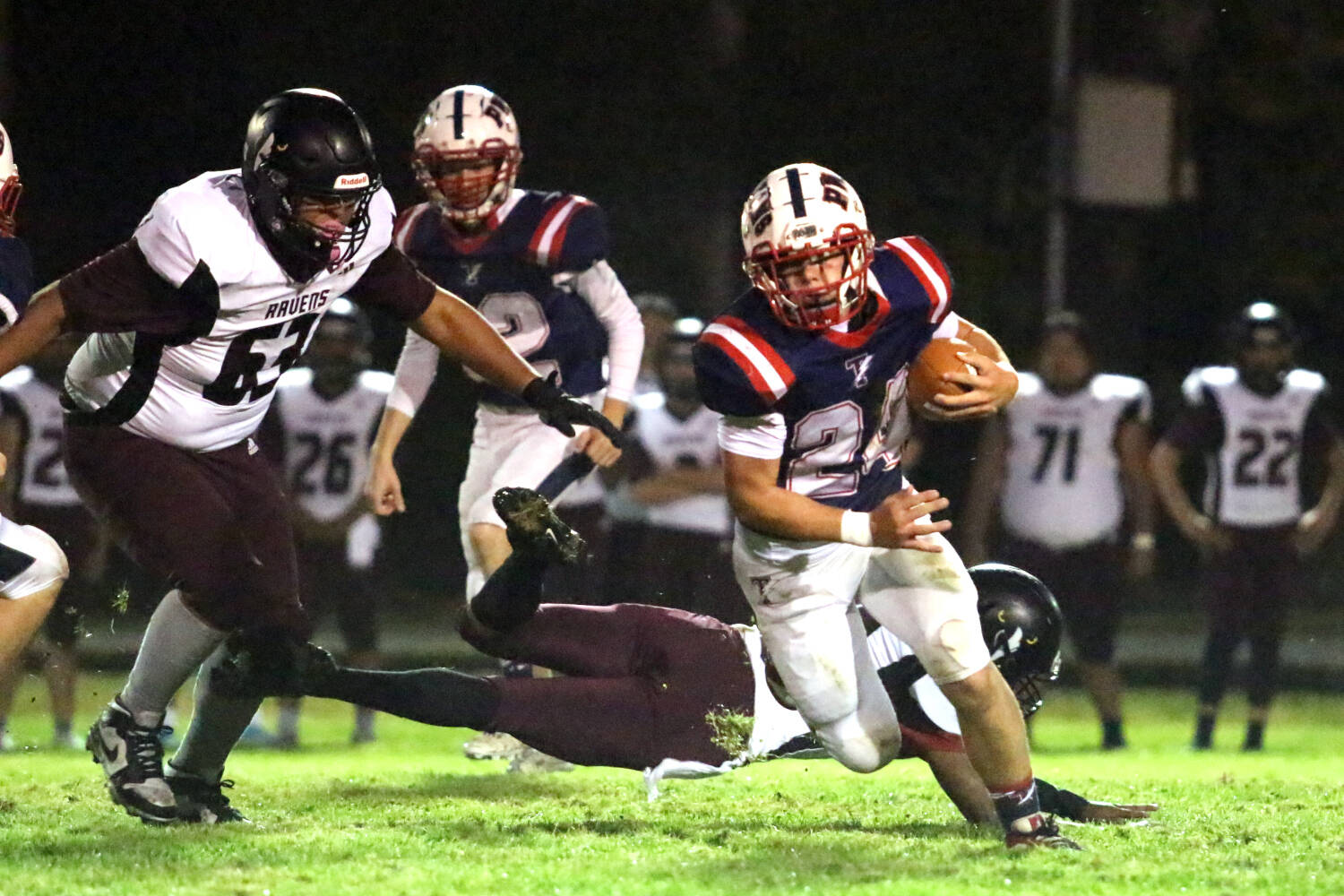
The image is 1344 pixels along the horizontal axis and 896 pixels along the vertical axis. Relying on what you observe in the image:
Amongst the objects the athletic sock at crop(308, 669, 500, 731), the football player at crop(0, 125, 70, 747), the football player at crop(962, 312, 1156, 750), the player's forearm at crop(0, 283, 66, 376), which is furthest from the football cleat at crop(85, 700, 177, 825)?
the football player at crop(962, 312, 1156, 750)

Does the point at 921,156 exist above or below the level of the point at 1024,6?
below

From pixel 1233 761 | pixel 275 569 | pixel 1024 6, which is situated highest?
pixel 1024 6

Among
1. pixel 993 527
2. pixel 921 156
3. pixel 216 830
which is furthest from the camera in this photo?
pixel 921 156

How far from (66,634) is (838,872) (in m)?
4.70

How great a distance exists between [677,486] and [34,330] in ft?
12.8

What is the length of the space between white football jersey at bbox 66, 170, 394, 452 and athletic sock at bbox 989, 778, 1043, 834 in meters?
1.96

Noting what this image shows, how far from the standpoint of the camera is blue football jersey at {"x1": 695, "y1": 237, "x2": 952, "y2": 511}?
446 centimetres

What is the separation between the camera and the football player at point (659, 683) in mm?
4766

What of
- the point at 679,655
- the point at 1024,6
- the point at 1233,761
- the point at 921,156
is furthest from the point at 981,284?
the point at 679,655

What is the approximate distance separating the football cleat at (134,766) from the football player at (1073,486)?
4040 millimetres

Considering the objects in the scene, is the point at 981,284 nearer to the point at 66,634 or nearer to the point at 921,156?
the point at 921,156

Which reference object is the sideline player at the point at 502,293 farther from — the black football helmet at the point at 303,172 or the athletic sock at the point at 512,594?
the black football helmet at the point at 303,172

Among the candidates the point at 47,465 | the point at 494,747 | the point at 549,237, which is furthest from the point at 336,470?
the point at 549,237

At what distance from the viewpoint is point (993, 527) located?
9742 mm
